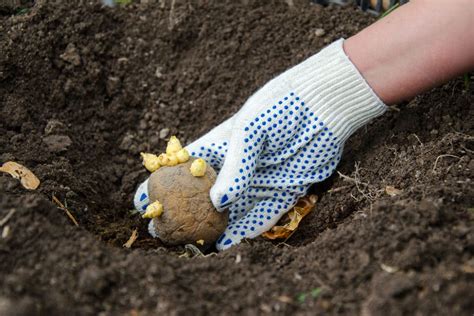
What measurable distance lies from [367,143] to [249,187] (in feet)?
1.84

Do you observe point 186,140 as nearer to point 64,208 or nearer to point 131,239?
point 131,239

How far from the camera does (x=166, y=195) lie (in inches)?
91.9

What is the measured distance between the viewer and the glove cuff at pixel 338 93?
2.48 metres

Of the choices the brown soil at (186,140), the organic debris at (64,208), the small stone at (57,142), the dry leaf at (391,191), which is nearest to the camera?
the brown soil at (186,140)

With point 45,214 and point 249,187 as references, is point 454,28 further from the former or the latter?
point 45,214

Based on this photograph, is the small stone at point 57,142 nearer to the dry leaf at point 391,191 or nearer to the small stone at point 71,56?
the small stone at point 71,56

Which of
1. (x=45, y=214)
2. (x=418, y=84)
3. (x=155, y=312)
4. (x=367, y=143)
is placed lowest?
(x=367, y=143)

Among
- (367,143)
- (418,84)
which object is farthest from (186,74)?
(418,84)

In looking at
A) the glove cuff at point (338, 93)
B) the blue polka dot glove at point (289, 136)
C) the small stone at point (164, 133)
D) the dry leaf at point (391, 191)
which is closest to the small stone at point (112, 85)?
the small stone at point (164, 133)

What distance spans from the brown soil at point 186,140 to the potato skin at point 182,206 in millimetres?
180

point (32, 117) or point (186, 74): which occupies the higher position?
point (32, 117)

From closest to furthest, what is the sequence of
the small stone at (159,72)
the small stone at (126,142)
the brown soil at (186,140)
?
the brown soil at (186,140)
the small stone at (126,142)
the small stone at (159,72)

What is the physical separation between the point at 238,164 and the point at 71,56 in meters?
1.13

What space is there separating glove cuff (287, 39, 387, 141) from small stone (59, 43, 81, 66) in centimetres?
113
